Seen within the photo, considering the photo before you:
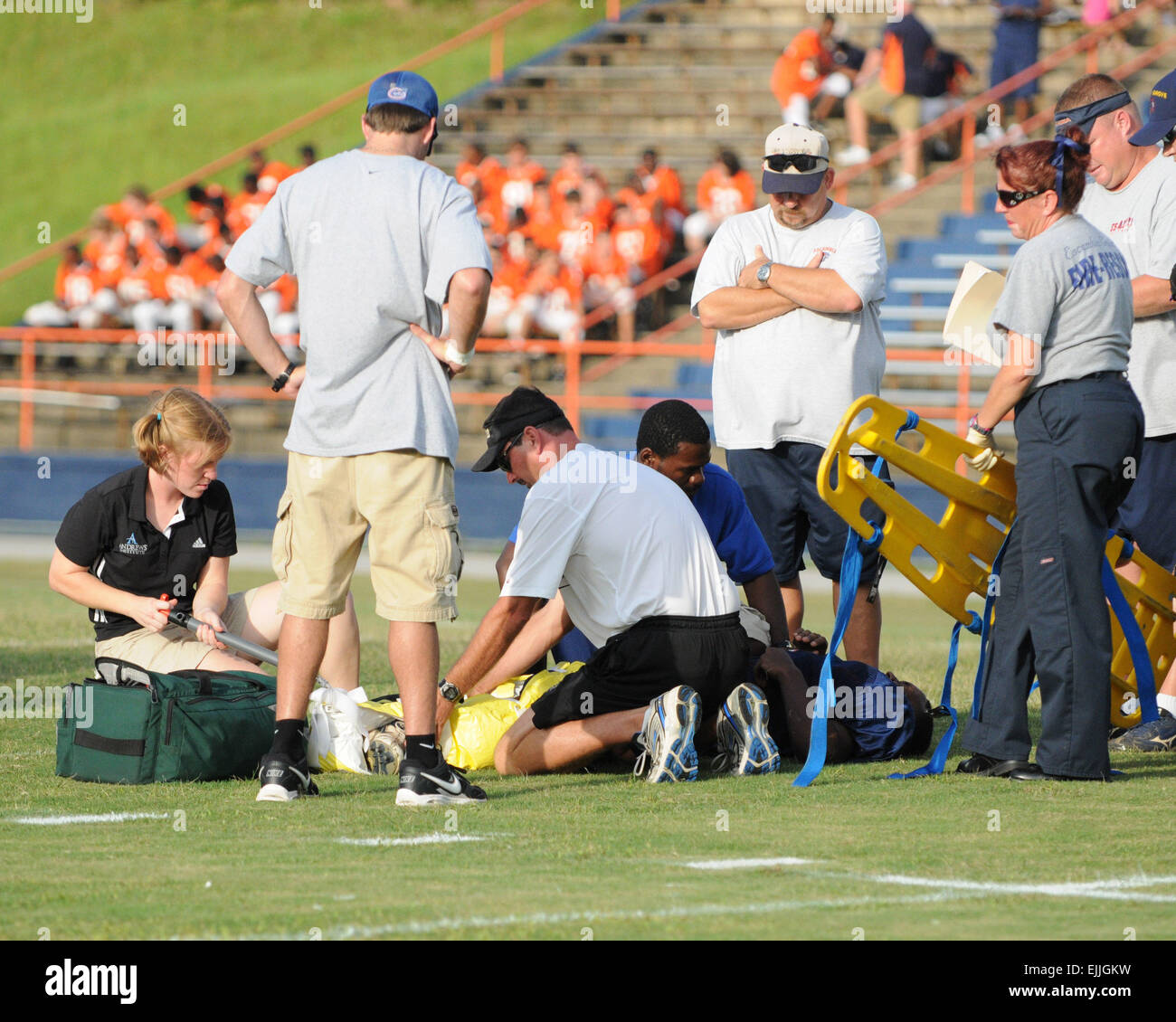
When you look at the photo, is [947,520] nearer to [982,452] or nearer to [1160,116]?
[982,452]

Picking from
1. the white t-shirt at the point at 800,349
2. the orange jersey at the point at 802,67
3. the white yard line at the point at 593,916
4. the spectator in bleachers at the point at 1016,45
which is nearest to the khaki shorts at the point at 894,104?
the orange jersey at the point at 802,67

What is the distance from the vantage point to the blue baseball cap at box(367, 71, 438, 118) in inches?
238

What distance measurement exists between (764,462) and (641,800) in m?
2.08

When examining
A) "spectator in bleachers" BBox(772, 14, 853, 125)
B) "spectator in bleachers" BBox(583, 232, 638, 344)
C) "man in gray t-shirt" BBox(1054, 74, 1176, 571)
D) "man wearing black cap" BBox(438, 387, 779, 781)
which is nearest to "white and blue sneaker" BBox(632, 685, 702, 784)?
"man wearing black cap" BBox(438, 387, 779, 781)

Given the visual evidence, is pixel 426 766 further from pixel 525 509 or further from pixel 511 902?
pixel 511 902

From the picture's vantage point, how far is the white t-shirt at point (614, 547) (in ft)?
21.2

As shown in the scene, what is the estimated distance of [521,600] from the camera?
6492 mm

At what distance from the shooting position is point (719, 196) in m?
20.4

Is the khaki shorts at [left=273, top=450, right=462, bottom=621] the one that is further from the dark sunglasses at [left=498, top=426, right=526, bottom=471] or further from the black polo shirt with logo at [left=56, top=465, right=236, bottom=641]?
the black polo shirt with logo at [left=56, top=465, right=236, bottom=641]

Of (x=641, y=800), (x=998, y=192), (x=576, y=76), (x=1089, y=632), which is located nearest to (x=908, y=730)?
(x=1089, y=632)

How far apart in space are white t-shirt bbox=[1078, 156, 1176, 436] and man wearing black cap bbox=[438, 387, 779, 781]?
1.91 metres

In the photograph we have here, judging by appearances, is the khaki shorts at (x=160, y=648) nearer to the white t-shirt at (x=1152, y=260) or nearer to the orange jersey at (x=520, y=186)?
the white t-shirt at (x=1152, y=260)

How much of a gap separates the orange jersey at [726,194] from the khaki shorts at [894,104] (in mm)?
2450

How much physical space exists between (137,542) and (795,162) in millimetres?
2991
